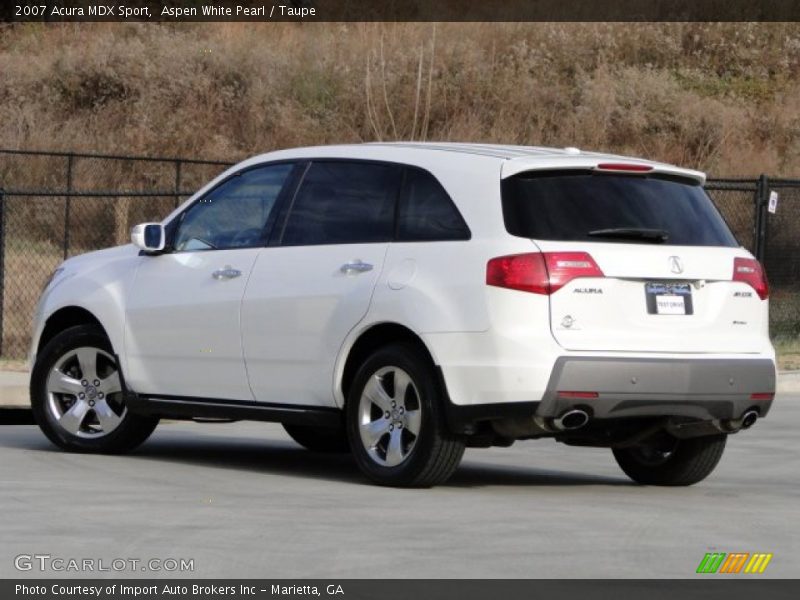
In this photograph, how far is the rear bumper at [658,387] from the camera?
9.83 metres

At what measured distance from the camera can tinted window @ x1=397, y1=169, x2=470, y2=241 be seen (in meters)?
10.3

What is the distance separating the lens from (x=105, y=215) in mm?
33938

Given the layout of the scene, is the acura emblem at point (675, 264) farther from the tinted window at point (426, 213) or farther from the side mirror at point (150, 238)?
the side mirror at point (150, 238)

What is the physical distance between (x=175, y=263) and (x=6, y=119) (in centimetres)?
2877

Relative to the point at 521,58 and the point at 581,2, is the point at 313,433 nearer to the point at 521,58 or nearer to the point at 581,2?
the point at 521,58

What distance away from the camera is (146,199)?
34625 mm

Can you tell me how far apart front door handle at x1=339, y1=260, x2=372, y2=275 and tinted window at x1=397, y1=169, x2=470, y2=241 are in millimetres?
248

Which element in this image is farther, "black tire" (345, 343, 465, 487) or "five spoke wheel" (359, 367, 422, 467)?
"five spoke wheel" (359, 367, 422, 467)

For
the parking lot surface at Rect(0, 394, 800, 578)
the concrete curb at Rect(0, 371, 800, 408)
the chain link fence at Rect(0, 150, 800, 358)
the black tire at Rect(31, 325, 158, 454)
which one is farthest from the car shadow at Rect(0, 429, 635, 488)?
the chain link fence at Rect(0, 150, 800, 358)

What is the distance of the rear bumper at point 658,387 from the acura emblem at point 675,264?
1.64ft

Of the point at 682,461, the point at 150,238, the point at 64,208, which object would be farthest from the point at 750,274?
the point at 64,208

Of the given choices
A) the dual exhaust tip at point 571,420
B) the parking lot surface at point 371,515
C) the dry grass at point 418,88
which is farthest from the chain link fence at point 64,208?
the dual exhaust tip at point 571,420

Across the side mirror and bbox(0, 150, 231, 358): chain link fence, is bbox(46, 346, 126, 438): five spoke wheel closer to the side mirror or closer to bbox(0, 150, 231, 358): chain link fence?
the side mirror

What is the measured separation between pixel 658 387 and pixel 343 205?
2.24m
